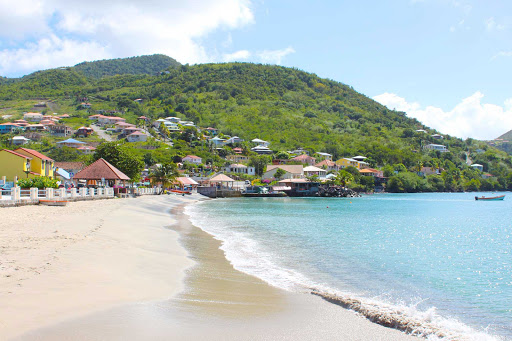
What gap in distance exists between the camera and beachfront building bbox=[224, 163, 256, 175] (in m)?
104

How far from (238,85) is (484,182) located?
10854 centimetres

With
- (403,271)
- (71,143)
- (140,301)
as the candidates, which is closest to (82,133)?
(71,143)

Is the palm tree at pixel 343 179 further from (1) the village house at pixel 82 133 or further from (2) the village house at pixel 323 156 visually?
(1) the village house at pixel 82 133

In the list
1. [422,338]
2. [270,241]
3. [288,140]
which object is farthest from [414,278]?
[288,140]

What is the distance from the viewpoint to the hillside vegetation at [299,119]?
13275 centimetres

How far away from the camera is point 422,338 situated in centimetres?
686

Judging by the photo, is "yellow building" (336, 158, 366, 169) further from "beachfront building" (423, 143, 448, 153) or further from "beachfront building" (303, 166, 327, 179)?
"beachfront building" (423, 143, 448, 153)

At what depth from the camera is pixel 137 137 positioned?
115375mm

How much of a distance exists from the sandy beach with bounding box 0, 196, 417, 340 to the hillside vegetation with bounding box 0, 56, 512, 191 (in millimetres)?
93210

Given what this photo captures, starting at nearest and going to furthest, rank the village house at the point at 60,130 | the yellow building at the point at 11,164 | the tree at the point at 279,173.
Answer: the yellow building at the point at 11,164, the tree at the point at 279,173, the village house at the point at 60,130

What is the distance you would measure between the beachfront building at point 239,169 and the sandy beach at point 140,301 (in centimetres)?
9091

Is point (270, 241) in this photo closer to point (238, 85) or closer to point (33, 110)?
point (33, 110)

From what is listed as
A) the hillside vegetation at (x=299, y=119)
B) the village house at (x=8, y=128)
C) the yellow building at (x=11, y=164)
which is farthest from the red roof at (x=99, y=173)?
the village house at (x=8, y=128)

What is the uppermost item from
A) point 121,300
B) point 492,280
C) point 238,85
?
point 238,85
